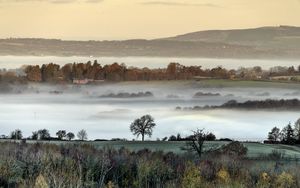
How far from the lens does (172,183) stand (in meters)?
76.3

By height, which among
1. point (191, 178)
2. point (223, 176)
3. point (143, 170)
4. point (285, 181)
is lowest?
point (285, 181)

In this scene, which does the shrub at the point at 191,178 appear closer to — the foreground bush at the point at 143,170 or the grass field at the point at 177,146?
the foreground bush at the point at 143,170

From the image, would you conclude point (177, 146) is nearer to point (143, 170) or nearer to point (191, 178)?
point (143, 170)

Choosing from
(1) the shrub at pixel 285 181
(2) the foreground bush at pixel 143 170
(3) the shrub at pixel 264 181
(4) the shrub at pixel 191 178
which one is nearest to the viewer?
(2) the foreground bush at pixel 143 170

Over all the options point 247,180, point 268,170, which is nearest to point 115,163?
point 247,180

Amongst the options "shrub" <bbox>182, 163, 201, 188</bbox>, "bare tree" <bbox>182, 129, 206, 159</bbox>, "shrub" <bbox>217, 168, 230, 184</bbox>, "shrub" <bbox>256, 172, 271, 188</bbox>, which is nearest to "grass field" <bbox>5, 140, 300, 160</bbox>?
"bare tree" <bbox>182, 129, 206, 159</bbox>

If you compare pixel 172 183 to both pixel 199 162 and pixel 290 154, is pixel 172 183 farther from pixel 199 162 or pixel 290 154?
pixel 290 154

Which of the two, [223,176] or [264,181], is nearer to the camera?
[223,176]

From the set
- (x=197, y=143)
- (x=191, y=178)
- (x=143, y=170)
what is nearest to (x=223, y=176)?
(x=191, y=178)

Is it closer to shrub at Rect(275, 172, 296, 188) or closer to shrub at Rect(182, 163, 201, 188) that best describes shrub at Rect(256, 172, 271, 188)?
shrub at Rect(275, 172, 296, 188)

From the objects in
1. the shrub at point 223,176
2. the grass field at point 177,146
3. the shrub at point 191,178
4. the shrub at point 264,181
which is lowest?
the grass field at point 177,146

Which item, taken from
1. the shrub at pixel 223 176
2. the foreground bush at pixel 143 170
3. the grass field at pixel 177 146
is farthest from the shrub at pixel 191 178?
the grass field at pixel 177 146

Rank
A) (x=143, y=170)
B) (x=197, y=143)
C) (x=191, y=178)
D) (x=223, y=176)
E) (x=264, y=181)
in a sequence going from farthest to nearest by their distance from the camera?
Result: (x=197, y=143) < (x=143, y=170) < (x=264, y=181) < (x=223, y=176) < (x=191, y=178)

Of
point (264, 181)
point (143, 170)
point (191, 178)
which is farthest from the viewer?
point (143, 170)
